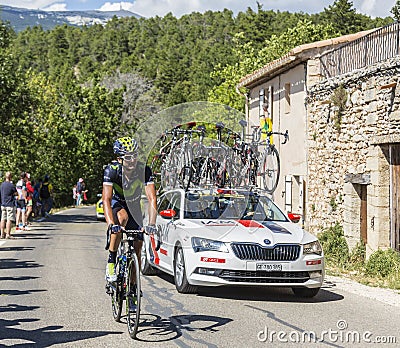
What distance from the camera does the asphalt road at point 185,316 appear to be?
722 cm

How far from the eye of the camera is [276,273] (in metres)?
9.74

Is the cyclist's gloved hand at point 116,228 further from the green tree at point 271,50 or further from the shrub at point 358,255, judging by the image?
→ the green tree at point 271,50

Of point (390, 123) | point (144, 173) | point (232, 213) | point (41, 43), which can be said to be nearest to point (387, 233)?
point (390, 123)

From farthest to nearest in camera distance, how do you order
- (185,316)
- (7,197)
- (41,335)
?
(7,197) → (185,316) → (41,335)

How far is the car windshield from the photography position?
11078mm

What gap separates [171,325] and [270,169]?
768 centimetres

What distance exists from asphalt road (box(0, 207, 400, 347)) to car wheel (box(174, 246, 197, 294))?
16cm

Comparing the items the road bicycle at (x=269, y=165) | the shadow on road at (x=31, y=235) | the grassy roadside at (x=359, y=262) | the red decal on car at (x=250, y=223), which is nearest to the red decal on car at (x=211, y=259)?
the red decal on car at (x=250, y=223)

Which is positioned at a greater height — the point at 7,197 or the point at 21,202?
the point at 7,197

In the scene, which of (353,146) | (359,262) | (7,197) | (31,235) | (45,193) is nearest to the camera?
(359,262)

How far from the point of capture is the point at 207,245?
32.7 feet

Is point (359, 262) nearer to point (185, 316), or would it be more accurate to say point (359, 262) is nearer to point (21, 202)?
point (185, 316)

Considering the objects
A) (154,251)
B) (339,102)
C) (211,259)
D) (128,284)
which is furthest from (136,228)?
(339,102)

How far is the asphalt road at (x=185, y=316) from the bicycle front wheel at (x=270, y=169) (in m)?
3.55
